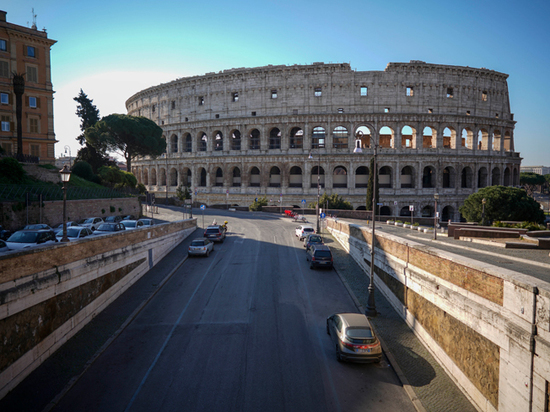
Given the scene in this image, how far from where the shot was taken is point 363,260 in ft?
77.9

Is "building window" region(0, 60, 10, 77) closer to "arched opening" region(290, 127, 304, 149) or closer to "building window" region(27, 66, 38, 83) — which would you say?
"building window" region(27, 66, 38, 83)

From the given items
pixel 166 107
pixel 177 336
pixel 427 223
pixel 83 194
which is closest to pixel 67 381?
pixel 177 336

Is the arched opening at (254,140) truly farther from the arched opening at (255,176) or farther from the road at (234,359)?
the road at (234,359)

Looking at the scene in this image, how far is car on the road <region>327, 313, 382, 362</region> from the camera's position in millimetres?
11828

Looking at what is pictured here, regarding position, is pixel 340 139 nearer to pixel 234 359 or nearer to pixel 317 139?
pixel 317 139

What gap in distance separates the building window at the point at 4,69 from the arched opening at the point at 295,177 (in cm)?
4208

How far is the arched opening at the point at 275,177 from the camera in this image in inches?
2534

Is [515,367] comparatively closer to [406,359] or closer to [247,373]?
[406,359]

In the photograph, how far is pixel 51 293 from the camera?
40.9ft

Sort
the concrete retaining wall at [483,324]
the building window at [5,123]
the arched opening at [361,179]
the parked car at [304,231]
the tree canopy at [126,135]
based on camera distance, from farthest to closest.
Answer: the arched opening at [361,179], the tree canopy at [126,135], the building window at [5,123], the parked car at [304,231], the concrete retaining wall at [483,324]

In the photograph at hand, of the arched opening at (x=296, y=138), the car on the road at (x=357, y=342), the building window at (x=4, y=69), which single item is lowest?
the car on the road at (x=357, y=342)

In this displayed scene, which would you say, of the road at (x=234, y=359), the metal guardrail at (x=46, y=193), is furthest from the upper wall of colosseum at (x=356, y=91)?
the road at (x=234, y=359)

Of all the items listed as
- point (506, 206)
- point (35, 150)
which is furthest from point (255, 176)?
point (506, 206)

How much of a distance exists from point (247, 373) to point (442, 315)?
719 centimetres
